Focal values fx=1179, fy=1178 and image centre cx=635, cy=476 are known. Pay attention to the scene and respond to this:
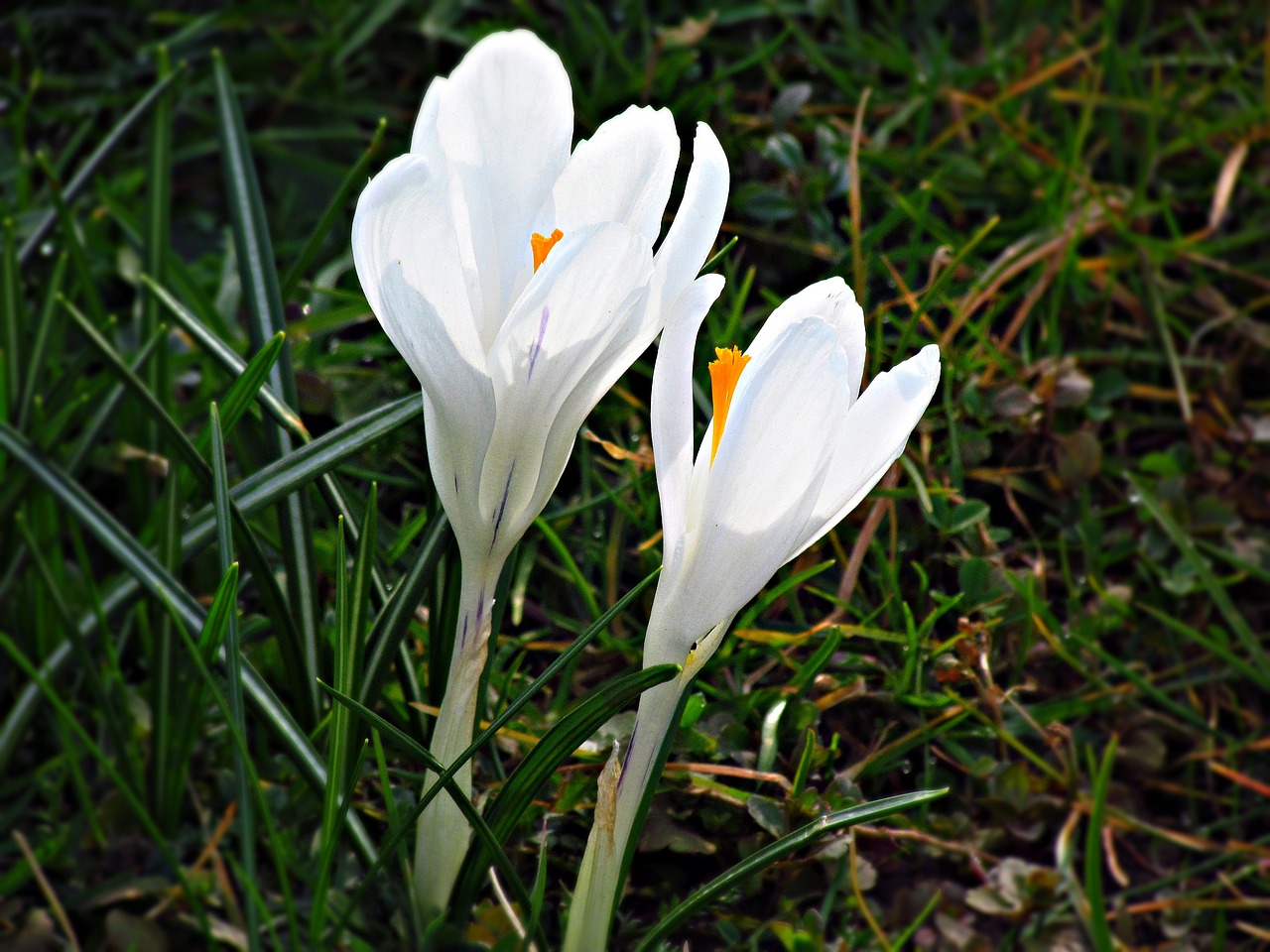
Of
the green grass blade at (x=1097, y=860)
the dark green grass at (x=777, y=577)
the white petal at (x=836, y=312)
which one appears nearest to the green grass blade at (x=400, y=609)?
the dark green grass at (x=777, y=577)

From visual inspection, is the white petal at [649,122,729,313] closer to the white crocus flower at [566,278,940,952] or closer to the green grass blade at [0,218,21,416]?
the white crocus flower at [566,278,940,952]

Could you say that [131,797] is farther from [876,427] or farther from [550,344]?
[876,427]

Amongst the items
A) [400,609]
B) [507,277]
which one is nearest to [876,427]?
[507,277]

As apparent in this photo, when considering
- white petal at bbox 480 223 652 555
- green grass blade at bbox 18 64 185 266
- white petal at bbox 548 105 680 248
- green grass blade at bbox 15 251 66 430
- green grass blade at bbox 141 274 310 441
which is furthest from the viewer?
green grass blade at bbox 18 64 185 266

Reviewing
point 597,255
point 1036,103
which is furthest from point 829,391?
point 1036,103

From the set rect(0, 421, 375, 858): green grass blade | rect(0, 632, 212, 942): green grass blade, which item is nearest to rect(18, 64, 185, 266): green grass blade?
rect(0, 421, 375, 858): green grass blade

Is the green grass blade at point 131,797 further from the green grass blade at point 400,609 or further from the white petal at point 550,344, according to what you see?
the white petal at point 550,344
